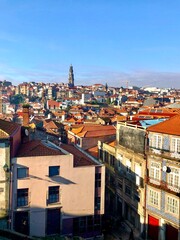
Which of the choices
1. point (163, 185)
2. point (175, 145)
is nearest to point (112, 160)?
point (163, 185)

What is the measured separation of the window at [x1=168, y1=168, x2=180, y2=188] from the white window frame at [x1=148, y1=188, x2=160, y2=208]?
1924mm

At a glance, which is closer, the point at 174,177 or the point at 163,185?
the point at 174,177

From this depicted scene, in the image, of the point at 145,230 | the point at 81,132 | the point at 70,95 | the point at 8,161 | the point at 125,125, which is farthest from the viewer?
the point at 70,95

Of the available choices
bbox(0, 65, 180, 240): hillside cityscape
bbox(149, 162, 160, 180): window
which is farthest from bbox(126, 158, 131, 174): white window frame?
bbox(149, 162, 160, 180): window

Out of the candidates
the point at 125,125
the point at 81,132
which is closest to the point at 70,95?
the point at 81,132

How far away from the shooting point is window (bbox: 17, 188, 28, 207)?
2338 cm

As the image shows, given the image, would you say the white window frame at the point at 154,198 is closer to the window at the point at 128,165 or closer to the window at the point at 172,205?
the window at the point at 172,205

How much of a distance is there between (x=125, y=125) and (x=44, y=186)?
1091 cm

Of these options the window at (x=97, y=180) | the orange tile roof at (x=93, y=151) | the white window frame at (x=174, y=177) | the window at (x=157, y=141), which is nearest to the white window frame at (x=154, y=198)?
the white window frame at (x=174, y=177)

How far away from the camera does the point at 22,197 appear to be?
23.5 meters

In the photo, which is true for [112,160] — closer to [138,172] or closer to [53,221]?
[138,172]

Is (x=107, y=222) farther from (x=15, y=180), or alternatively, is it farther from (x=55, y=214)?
(x=15, y=180)

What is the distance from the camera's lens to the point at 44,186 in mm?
23812

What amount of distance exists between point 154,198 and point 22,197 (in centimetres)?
1155
